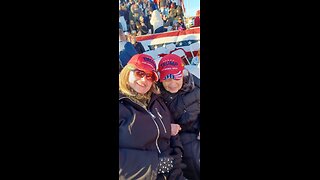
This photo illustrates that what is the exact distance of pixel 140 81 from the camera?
141 inches

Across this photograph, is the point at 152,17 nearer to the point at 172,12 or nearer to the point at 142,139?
the point at 172,12

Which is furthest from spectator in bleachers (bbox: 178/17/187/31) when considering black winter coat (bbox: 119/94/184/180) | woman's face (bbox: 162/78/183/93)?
black winter coat (bbox: 119/94/184/180)

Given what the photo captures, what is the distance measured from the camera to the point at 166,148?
3.60 meters

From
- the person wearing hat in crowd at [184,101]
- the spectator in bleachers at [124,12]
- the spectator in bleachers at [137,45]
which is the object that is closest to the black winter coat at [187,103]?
the person wearing hat in crowd at [184,101]

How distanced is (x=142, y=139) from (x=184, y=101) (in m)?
0.43

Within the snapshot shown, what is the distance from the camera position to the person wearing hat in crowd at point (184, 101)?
3.63 metres

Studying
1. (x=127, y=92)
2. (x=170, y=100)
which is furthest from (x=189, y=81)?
(x=127, y=92)

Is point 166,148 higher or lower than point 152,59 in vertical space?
lower

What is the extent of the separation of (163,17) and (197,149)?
1014 mm

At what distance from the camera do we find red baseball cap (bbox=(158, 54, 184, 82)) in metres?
3.64

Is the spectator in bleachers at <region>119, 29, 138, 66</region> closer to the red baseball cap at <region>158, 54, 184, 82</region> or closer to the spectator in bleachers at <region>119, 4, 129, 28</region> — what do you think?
the spectator in bleachers at <region>119, 4, 129, 28</region>

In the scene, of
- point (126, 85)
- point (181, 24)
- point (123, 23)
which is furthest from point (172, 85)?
point (123, 23)

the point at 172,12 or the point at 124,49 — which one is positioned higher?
the point at 172,12

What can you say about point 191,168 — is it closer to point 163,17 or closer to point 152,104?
point 152,104
